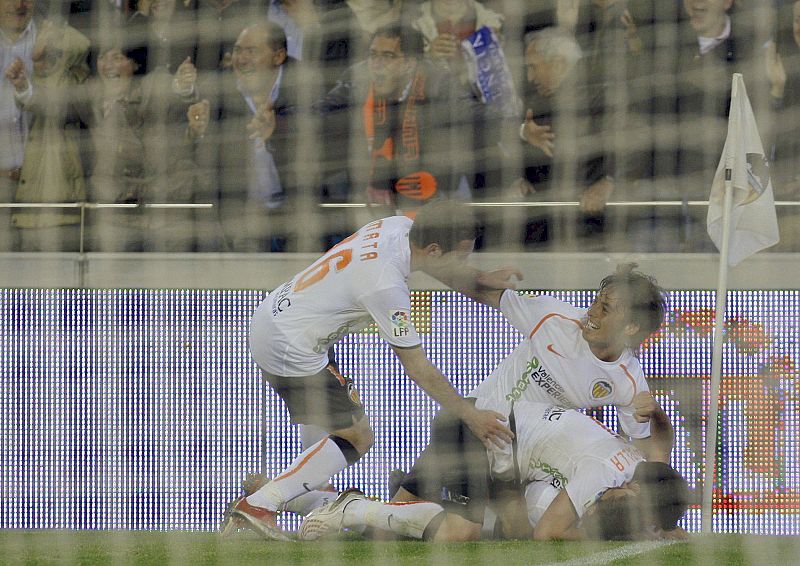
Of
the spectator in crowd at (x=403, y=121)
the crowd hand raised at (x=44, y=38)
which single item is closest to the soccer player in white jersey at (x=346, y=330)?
the spectator in crowd at (x=403, y=121)

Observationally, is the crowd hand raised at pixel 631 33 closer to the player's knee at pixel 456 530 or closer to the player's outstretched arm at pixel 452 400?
the player's outstretched arm at pixel 452 400

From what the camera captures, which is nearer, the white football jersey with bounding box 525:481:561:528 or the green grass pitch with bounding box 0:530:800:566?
the green grass pitch with bounding box 0:530:800:566

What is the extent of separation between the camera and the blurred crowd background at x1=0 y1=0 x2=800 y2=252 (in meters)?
4.53

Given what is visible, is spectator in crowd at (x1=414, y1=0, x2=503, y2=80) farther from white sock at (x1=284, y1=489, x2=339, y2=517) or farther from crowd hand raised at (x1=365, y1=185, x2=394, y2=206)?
white sock at (x1=284, y1=489, x2=339, y2=517)

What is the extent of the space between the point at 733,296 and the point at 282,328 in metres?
1.71

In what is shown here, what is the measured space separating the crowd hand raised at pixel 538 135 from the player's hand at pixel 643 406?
1272 millimetres

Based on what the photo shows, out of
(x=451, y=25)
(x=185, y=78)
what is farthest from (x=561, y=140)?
(x=185, y=78)

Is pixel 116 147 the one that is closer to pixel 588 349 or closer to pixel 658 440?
pixel 588 349

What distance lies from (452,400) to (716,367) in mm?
1095

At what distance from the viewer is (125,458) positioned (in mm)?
4383

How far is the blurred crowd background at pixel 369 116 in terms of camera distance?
14.9 feet

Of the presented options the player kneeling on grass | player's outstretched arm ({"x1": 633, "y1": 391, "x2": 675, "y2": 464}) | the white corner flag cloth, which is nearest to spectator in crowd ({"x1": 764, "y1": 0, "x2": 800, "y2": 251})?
the white corner flag cloth

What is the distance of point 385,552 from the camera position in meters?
3.41

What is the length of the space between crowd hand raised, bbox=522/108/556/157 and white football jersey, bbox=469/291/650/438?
3.08 ft
